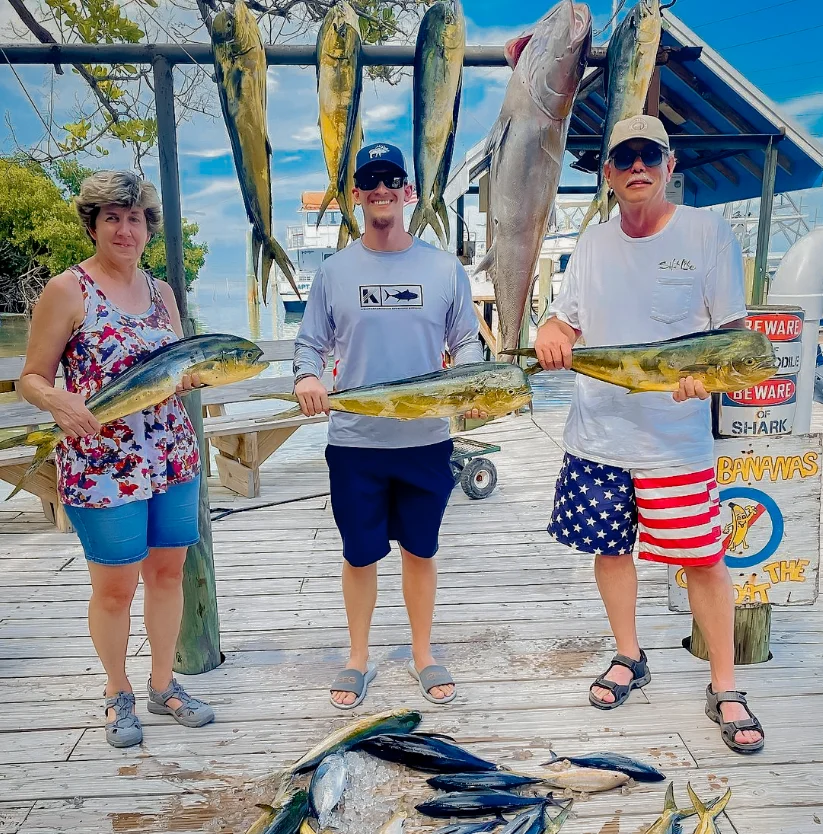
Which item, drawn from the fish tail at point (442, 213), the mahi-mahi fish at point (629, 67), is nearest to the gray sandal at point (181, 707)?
the fish tail at point (442, 213)

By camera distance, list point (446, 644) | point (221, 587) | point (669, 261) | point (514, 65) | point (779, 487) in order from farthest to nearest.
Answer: point (221, 587) < point (446, 644) < point (779, 487) < point (514, 65) < point (669, 261)

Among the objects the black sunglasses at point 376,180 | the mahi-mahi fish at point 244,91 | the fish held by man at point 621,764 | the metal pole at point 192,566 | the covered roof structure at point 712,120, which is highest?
the covered roof structure at point 712,120

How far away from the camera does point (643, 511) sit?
2.11 m

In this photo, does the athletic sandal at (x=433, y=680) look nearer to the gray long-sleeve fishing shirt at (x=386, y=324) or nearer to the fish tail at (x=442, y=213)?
the gray long-sleeve fishing shirt at (x=386, y=324)

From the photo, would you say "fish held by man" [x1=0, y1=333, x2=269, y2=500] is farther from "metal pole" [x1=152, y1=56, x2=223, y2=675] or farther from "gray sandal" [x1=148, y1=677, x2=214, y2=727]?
"gray sandal" [x1=148, y1=677, x2=214, y2=727]

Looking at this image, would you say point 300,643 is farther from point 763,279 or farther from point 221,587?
point 763,279

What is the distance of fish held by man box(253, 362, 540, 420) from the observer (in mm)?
1800

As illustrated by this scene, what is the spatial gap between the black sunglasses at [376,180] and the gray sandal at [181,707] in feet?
5.80

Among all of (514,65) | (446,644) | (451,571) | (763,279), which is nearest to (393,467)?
(446,644)

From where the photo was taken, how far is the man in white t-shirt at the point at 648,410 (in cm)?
191

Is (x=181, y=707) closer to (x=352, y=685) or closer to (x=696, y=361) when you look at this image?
(x=352, y=685)

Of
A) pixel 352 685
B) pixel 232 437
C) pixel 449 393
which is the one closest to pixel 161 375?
pixel 449 393

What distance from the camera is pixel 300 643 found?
278cm

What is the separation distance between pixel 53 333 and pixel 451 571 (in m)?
2.34
